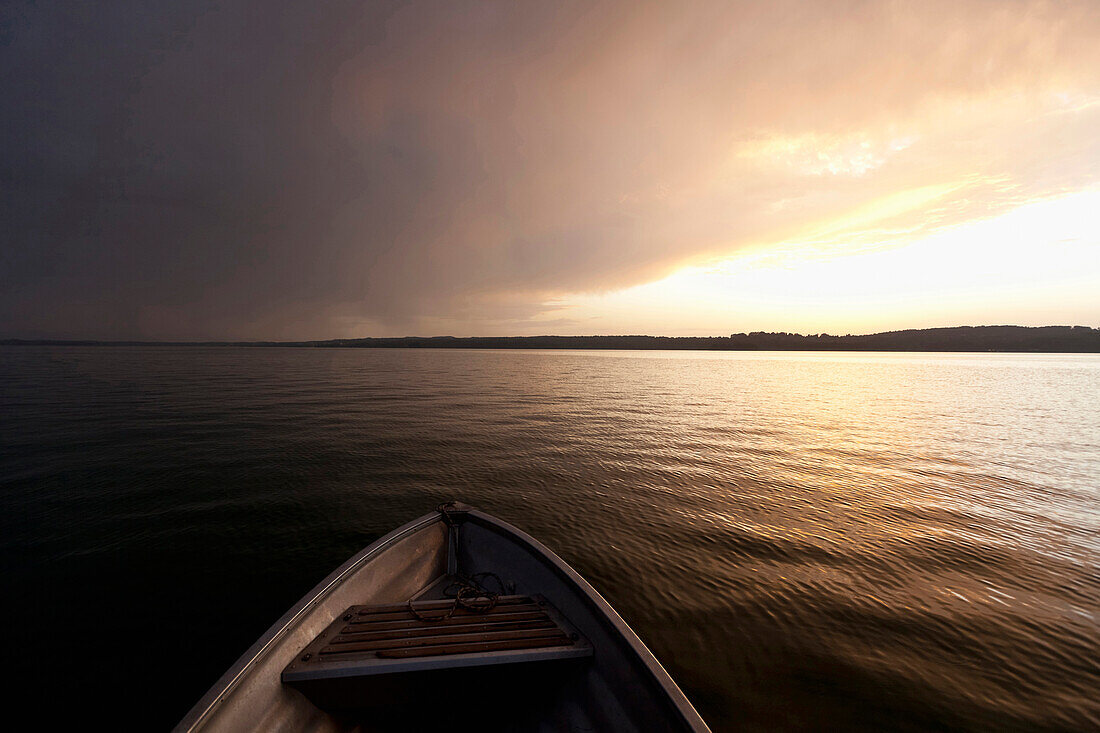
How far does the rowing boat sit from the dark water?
2.11 meters

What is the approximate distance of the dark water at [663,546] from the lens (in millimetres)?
5340

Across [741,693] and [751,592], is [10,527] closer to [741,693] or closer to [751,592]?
[741,693]

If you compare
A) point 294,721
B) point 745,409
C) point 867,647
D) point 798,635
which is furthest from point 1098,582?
point 745,409

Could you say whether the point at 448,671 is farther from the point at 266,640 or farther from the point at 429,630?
the point at 266,640

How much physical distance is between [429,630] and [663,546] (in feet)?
20.2

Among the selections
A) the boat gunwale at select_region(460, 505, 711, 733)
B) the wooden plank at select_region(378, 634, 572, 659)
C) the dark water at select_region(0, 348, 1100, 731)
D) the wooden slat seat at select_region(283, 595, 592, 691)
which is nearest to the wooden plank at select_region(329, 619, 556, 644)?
the wooden slat seat at select_region(283, 595, 592, 691)

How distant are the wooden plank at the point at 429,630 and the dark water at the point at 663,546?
258 cm

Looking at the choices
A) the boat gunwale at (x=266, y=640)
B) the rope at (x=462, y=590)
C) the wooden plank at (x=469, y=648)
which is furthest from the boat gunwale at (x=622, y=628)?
the boat gunwale at (x=266, y=640)

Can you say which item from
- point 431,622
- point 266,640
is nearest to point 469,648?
point 431,622

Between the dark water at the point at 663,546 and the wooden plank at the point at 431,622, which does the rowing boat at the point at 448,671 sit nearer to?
the wooden plank at the point at 431,622

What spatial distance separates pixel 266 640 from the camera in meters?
3.79

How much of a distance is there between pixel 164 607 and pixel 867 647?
11.5 m

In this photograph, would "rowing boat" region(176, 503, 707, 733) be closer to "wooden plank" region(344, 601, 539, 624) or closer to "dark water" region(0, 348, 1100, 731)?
"wooden plank" region(344, 601, 539, 624)

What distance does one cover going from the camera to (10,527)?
9.06m
